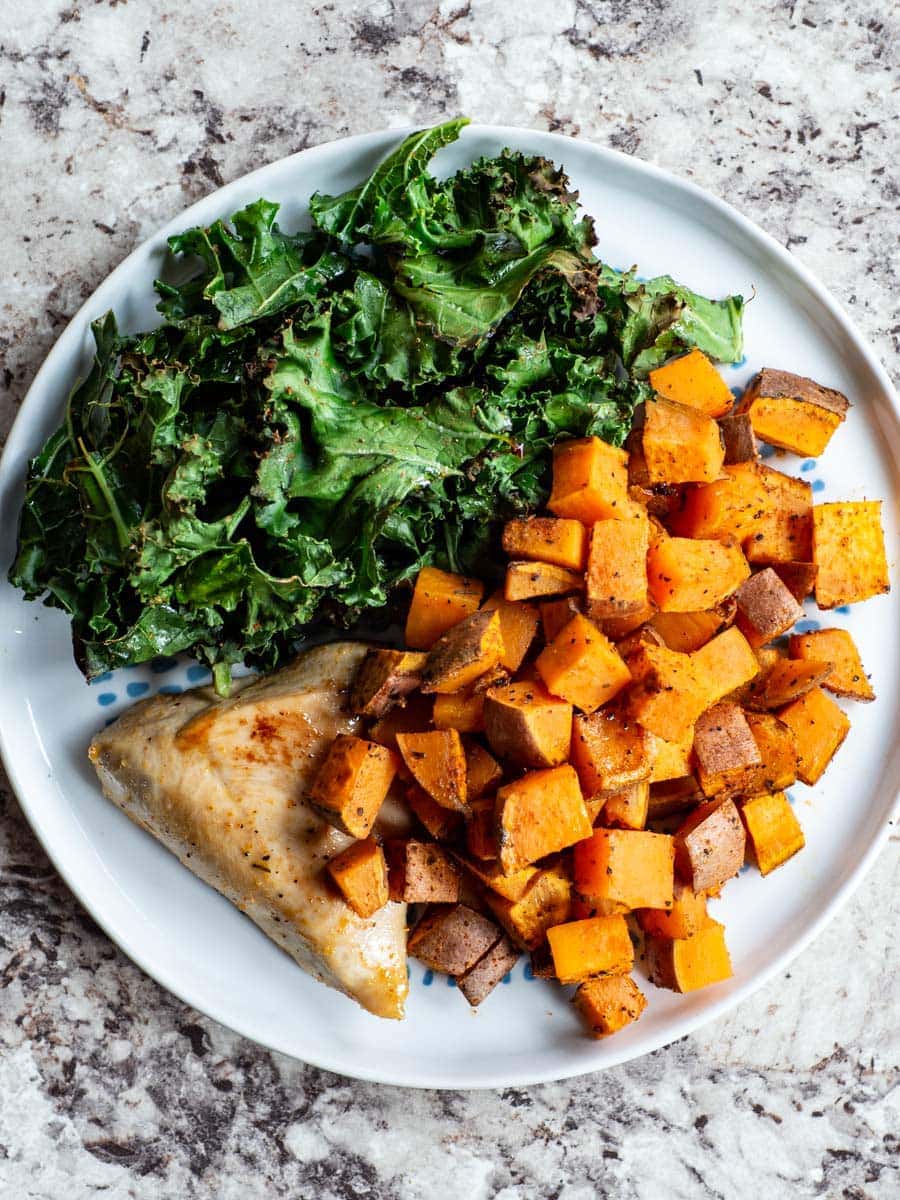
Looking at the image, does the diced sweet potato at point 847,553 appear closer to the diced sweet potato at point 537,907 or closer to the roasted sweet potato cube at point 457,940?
the diced sweet potato at point 537,907

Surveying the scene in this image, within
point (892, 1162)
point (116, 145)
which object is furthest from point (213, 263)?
point (892, 1162)

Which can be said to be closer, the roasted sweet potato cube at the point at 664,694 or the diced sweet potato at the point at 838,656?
the roasted sweet potato cube at the point at 664,694

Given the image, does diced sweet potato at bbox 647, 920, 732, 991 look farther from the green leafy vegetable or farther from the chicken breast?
the green leafy vegetable

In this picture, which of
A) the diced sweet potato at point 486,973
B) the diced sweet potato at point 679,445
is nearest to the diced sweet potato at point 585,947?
the diced sweet potato at point 486,973

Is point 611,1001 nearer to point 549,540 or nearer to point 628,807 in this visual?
point 628,807

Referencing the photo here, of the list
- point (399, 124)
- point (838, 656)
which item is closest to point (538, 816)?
point (838, 656)

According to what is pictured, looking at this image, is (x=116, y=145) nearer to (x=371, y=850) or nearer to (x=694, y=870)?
(x=371, y=850)

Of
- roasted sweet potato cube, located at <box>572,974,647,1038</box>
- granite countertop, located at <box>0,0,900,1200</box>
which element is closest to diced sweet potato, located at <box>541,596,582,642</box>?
roasted sweet potato cube, located at <box>572,974,647,1038</box>
